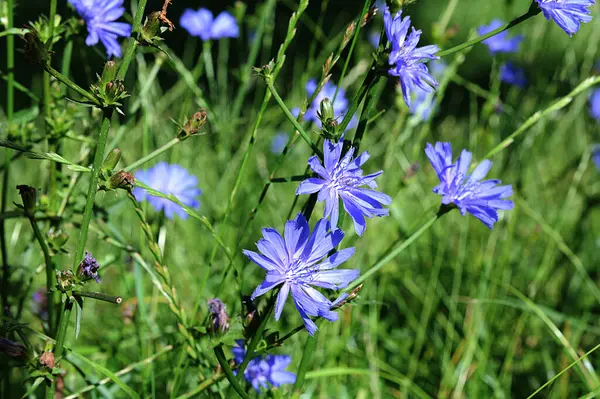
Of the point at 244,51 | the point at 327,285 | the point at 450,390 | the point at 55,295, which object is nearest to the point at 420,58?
the point at 327,285

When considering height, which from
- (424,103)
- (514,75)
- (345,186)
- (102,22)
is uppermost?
(514,75)

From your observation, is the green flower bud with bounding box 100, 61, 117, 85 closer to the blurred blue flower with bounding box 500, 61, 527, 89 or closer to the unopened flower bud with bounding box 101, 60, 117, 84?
the unopened flower bud with bounding box 101, 60, 117, 84

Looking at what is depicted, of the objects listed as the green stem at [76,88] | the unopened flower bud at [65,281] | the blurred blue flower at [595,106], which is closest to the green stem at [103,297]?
the unopened flower bud at [65,281]

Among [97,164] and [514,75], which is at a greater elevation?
[514,75]

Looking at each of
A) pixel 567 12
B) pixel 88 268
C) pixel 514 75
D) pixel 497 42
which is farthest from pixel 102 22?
pixel 514 75

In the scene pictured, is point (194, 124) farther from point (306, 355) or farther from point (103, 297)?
point (306, 355)

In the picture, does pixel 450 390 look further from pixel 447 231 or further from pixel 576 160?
pixel 576 160

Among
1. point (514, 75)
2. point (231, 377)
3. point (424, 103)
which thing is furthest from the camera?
point (514, 75)

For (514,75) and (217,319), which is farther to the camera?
(514,75)
